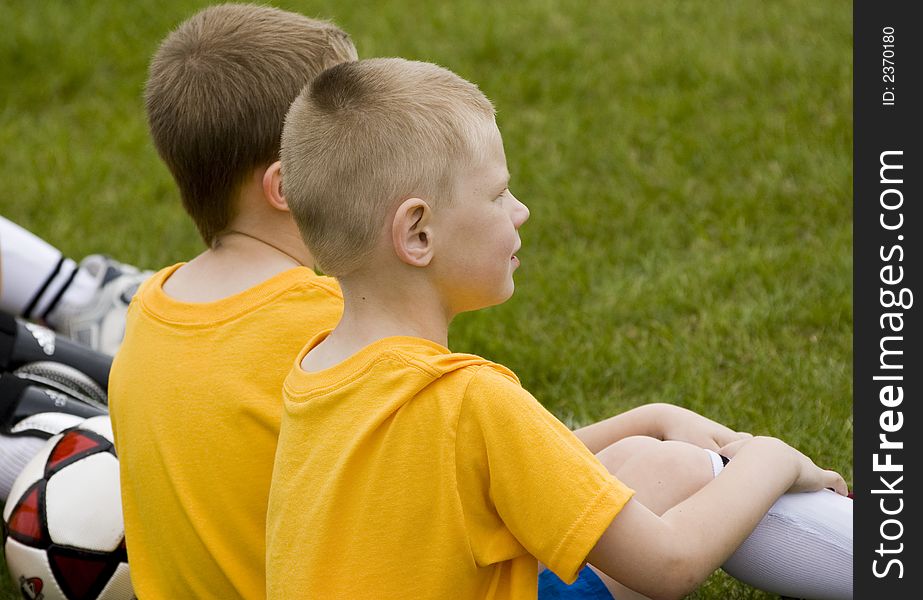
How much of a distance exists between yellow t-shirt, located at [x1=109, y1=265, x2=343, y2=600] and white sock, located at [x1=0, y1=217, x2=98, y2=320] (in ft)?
6.07

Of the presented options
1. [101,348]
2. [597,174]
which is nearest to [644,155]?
[597,174]

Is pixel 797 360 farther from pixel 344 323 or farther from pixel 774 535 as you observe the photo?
pixel 344 323

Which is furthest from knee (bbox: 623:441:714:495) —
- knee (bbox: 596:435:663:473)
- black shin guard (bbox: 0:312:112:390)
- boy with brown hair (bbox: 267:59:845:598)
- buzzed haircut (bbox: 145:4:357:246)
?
black shin guard (bbox: 0:312:112:390)

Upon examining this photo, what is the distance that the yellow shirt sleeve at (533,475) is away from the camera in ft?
6.27

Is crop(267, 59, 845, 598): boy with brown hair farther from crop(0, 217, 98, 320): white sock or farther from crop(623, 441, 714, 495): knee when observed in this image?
crop(0, 217, 98, 320): white sock

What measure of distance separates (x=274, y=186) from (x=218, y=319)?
0.34 m

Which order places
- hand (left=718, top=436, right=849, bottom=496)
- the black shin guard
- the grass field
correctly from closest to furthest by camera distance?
1. hand (left=718, top=436, right=849, bottom=496)
2. the black shin guard
3. the grass field

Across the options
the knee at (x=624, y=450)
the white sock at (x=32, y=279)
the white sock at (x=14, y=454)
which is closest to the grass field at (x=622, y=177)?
the white sock at (x=14, y=454)

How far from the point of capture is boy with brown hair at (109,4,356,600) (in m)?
2.46

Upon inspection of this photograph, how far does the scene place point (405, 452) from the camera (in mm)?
1972

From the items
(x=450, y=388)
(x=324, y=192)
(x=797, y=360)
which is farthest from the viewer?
(x=797, y=360)

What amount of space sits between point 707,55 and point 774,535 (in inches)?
166

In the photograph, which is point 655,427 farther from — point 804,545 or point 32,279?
point 32,279

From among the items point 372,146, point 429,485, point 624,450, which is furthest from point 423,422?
point 624,450
